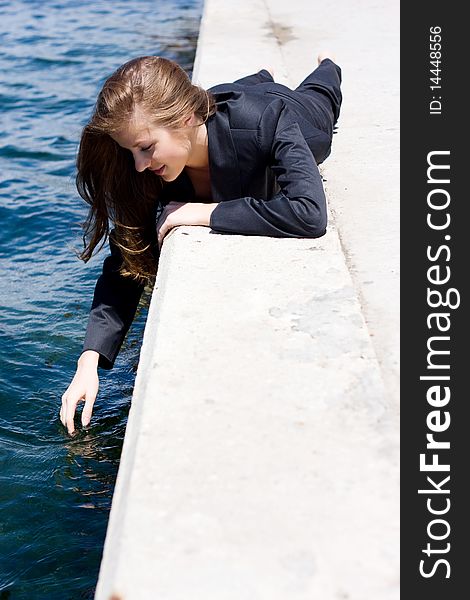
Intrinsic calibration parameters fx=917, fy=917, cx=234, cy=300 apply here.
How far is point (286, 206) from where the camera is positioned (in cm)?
269

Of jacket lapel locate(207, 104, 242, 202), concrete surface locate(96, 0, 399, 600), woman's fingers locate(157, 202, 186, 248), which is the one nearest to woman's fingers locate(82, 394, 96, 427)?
concrete surface locate(96, 0, 399, 600)

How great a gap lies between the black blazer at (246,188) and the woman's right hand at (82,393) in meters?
0.08

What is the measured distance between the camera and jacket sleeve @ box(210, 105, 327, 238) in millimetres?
2693

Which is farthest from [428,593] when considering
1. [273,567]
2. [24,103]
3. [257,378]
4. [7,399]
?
[24,103]

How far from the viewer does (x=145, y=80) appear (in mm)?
2664

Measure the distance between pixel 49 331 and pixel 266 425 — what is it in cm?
214

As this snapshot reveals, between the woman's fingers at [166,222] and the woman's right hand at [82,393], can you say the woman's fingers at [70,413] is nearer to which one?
the woman's right hand at [82,393]

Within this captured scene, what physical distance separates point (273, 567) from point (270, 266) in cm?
116

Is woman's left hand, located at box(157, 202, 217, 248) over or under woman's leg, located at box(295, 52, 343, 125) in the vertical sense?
over

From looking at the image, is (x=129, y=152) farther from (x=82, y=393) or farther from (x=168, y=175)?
(x=82, y=393)

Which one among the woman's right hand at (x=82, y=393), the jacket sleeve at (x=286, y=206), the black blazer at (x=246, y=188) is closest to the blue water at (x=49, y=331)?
the woman's right hand at (x=82, y=393)

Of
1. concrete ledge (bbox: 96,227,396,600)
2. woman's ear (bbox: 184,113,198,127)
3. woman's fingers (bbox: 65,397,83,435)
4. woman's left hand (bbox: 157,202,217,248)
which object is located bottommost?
woman's fingers (bbox: 65,397,83,435)

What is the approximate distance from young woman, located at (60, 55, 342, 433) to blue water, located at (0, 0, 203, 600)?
340 mm

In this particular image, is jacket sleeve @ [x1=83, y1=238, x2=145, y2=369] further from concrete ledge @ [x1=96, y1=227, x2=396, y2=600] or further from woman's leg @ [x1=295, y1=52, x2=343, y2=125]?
woman's leg @ [x1=295, y1=52, x2=343, y2=125]
